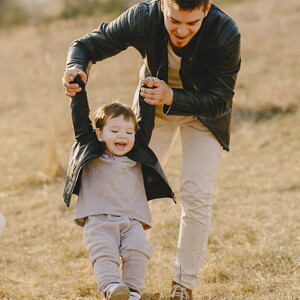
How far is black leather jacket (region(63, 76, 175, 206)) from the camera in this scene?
3.28 m

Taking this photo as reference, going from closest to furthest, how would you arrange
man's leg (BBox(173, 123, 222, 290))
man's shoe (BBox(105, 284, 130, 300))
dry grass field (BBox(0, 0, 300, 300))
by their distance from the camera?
man's shoe (BBox(105, 284, 130, 300)), man's leg (BBox(173, 123, 222, 290)), dry grass field (BBox(0, 0, 300, 300))

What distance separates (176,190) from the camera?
6.63 metres

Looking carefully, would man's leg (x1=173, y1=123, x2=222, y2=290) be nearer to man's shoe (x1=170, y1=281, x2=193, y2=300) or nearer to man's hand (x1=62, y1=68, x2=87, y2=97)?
man's shoe (x1=170, y1=281, x2=193, y2=300)

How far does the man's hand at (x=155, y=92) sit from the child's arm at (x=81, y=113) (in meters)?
0.34

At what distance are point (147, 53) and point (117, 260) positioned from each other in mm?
1224

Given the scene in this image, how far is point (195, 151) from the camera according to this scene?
11.9 ft

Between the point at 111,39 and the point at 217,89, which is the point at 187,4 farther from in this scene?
the point at 111,39

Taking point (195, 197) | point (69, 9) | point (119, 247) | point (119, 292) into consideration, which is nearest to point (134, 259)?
point (119, 247)

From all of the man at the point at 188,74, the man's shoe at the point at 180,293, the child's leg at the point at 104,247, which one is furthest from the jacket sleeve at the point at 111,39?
the man's shoe at the point at 180,293

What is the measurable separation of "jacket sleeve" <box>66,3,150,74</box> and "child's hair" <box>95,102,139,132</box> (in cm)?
25

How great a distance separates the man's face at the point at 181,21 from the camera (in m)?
3.13

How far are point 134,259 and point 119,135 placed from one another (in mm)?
Result: 679

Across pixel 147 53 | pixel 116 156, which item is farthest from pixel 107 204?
pixel 147 53

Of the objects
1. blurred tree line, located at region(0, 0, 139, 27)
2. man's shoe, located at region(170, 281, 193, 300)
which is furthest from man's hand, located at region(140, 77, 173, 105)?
blurred tree line, located at region(0, 0, 139, 27)
